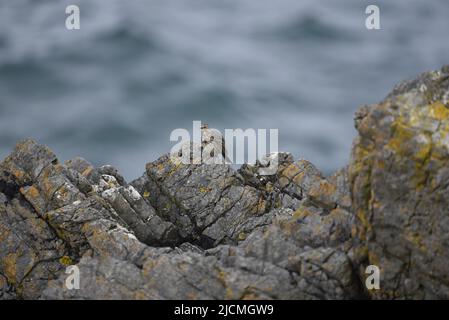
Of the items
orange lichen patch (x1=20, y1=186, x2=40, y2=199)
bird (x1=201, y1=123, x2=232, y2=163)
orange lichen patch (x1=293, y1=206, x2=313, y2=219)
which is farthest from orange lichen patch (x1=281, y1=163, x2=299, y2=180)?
orange lichen patch (x1=20, y1=186, x2=40, y2=199)

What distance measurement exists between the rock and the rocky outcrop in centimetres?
5

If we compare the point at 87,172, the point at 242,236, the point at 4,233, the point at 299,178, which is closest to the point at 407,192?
the point at 242,236

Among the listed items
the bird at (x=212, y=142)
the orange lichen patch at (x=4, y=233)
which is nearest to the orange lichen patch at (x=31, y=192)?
the orange lichen patch at (x=4, y=233)

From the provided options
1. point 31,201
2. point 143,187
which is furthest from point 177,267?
point 143,187

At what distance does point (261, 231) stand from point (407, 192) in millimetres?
11336

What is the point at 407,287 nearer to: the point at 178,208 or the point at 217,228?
the point at 217,228

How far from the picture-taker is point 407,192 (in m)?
27.2

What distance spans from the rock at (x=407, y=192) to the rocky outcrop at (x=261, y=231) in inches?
1.9

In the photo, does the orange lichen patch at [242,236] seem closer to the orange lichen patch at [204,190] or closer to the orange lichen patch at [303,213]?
the orange lichen patch at [204,190]

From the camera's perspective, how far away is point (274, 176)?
51938 mm

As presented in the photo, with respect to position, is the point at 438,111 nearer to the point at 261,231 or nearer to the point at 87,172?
the point at 261,231

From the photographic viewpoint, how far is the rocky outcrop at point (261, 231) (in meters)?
27.2
